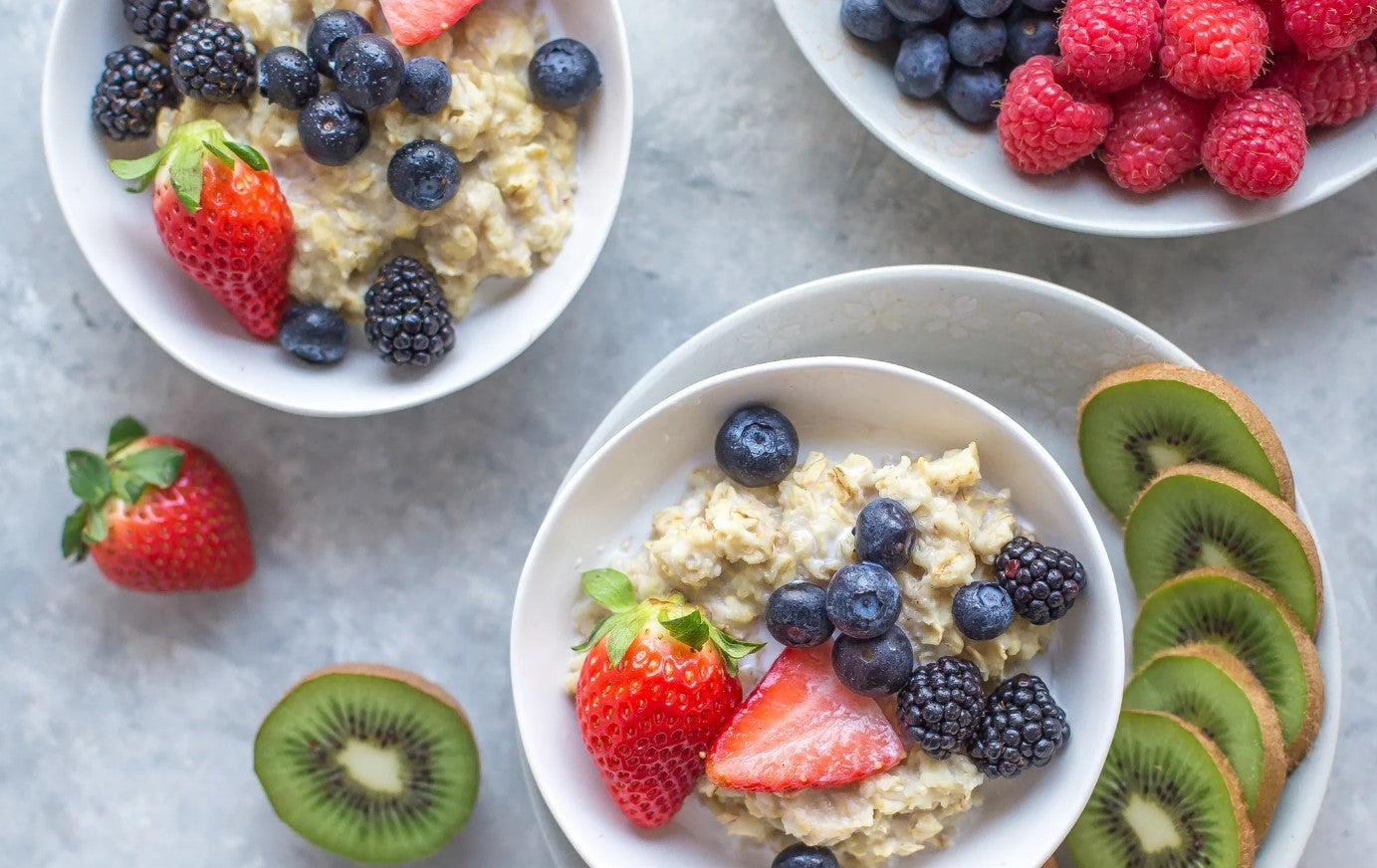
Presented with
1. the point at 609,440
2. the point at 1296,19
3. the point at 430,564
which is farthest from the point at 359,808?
the point at 1296,19

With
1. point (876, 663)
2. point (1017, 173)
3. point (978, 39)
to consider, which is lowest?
point (876, 663)

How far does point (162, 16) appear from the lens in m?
2.14

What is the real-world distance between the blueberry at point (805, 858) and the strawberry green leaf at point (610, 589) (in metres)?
0.49

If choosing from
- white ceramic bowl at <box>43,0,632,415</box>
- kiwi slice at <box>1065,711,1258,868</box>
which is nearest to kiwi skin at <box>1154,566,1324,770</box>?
kiwi slice at <box>1065,711,1258,868</box>

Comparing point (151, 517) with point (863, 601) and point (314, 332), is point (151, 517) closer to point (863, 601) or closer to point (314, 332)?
point (314, 332)

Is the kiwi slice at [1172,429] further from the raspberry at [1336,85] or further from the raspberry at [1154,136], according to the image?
the raspberry at [1336,85]

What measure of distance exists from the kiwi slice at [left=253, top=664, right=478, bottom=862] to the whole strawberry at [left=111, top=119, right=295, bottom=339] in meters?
0.81

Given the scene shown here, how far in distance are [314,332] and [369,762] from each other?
2.81 feet

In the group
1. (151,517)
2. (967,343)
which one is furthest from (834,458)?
(151,517)

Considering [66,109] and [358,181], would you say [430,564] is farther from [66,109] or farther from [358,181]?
[66,109]

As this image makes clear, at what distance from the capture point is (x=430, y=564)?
99.0 inches

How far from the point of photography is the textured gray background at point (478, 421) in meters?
2.49

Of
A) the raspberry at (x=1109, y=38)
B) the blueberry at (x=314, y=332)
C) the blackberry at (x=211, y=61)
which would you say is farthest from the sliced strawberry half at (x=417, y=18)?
the raspberry at (x=1109, y=38)

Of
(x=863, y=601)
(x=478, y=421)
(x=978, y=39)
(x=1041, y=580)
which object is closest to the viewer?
(x=863, y=601)
